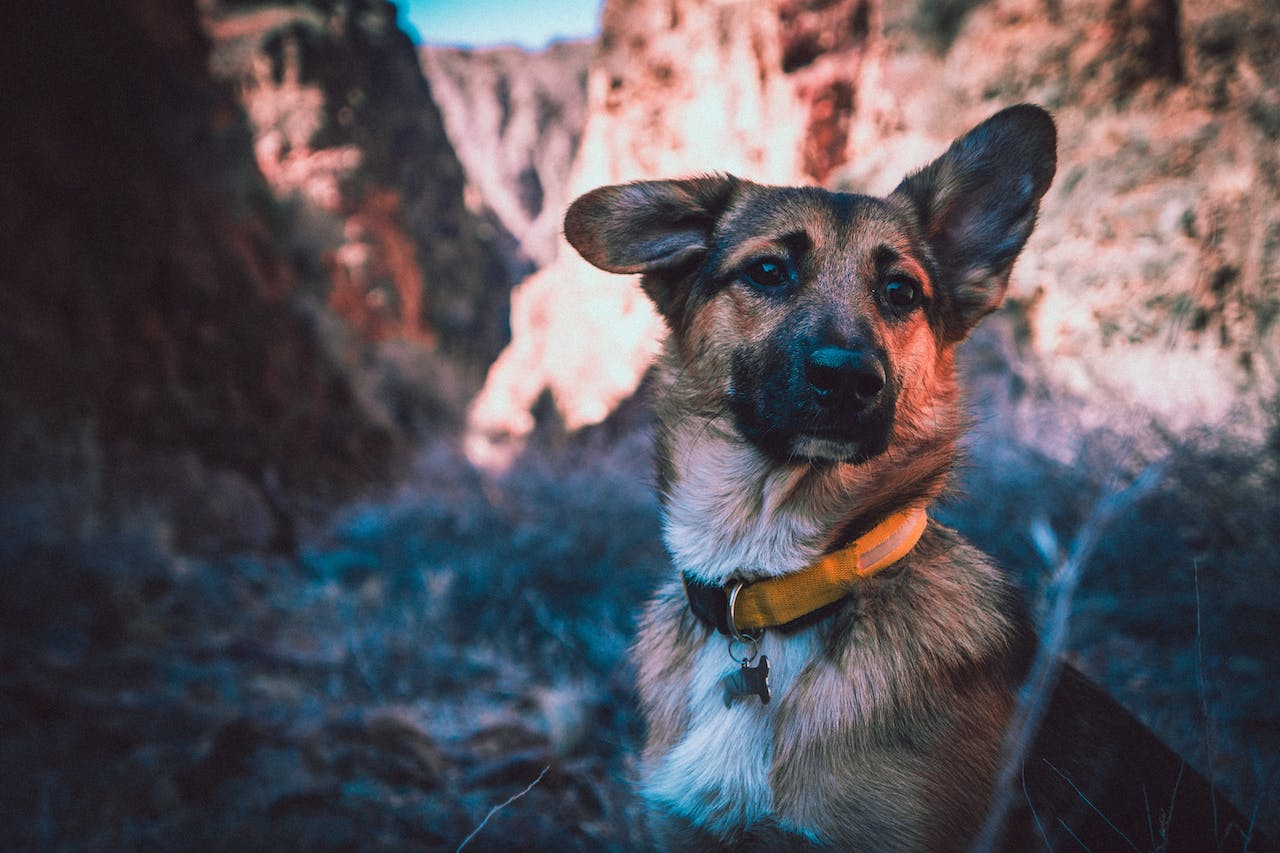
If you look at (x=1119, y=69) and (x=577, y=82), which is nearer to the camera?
(x=1119, y=69)

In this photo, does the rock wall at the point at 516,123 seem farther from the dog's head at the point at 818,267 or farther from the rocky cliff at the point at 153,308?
the dog's head at the point at 818,267

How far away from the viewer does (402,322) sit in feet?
81.3

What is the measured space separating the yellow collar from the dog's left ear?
939 millimetres

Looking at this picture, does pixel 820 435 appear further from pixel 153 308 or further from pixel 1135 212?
pixel 153 308

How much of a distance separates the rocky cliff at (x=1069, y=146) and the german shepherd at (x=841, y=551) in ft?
9.36

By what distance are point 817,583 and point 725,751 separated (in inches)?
19.2

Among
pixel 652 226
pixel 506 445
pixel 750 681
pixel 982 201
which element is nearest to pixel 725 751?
pixel 750 681

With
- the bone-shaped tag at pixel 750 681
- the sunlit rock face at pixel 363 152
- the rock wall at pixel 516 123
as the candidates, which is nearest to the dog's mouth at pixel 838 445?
the bone-shaped tag at pixel 750 681

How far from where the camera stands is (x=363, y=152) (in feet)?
85.3

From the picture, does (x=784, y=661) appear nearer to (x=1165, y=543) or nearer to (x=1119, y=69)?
(x=1165, y=543)

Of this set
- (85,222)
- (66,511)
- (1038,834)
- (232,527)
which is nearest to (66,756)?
(66,511)

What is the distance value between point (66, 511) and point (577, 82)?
63.8 m

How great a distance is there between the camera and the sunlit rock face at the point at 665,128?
31.4 ft

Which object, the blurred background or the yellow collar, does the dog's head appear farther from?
the blurred background
